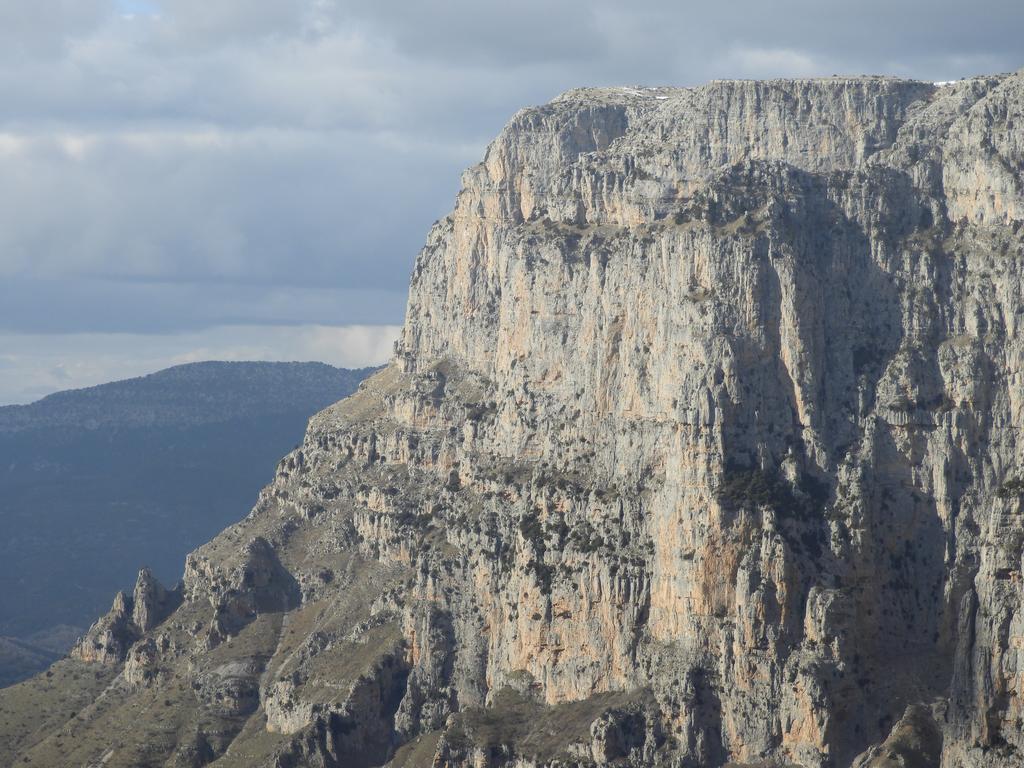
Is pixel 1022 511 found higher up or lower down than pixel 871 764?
higher up

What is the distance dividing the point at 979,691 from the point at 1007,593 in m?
8.72

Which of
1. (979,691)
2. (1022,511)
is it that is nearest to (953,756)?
(979,691)

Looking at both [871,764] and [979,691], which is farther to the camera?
[871,764]

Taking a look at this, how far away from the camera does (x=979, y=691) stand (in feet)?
607

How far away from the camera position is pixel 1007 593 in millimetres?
185250

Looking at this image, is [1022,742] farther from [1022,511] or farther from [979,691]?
[1022,511]

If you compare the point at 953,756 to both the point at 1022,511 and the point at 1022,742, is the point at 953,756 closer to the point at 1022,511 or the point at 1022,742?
the point at 1022,742

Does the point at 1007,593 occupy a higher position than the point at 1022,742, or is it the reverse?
the point at 1007,593

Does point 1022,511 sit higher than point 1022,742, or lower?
higher

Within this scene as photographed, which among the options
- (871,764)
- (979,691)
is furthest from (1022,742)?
(871,764)

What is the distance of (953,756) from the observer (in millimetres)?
189125

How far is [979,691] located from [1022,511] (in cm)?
1760

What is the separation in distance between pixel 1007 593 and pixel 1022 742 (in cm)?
1300

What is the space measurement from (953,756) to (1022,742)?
405 inches
